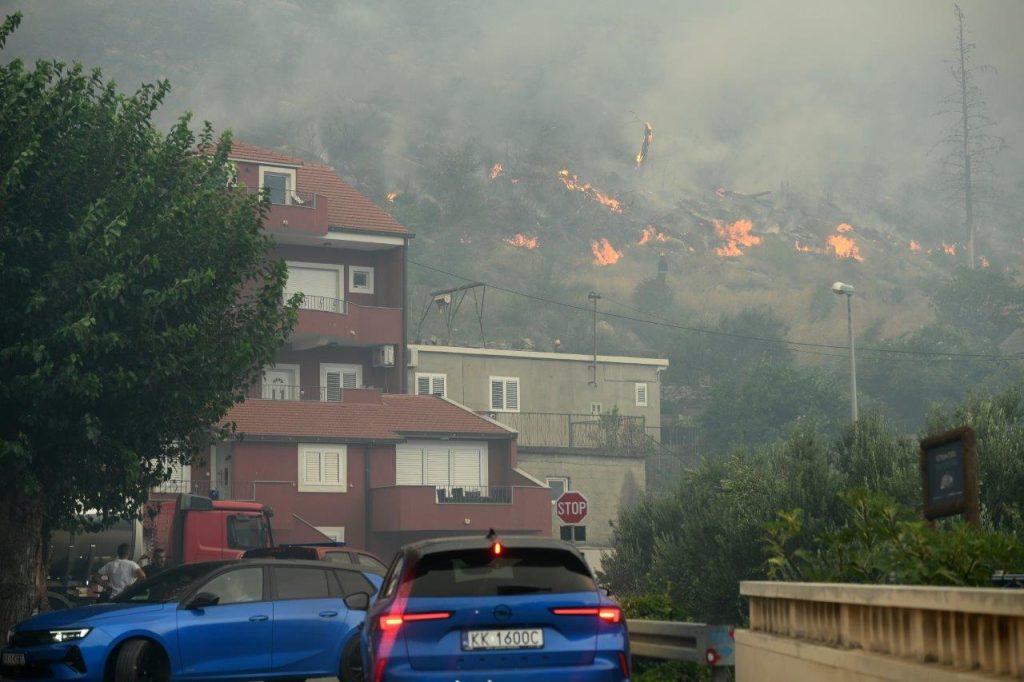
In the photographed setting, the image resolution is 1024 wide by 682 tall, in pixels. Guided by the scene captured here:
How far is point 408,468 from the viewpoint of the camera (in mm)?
57562

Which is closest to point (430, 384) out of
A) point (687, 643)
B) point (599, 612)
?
point (687, 643)

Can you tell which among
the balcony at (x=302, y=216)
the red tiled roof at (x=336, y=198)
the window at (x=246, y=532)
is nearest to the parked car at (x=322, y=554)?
the window at (x=246, y=532)

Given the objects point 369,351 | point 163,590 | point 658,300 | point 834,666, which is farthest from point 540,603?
point 658,300

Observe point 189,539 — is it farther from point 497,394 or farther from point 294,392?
point 497,394

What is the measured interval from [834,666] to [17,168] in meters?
17.5

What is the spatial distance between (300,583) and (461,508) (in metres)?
37.4

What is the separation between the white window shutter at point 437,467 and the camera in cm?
5788

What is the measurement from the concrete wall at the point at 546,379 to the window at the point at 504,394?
0.24 meters

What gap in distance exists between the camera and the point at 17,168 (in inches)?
943

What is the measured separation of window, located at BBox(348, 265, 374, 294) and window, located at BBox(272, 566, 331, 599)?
141 ft

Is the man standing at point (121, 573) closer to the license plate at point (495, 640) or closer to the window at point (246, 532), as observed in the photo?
the window at point (246, 532)

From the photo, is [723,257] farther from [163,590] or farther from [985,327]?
[163,590]

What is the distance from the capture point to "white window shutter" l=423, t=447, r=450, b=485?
190 ft

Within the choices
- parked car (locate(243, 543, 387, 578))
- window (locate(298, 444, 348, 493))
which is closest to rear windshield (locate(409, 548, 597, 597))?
parked car (locate(243, 543, 387, 578))
